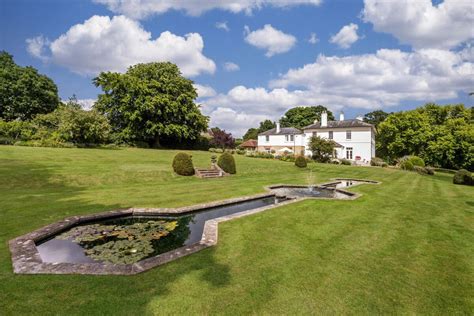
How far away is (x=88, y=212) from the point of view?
9.20 m

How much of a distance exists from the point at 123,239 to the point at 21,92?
45.6 metres

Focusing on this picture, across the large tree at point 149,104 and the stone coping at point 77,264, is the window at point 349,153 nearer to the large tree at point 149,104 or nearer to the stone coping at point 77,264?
the large tree at point 149,104

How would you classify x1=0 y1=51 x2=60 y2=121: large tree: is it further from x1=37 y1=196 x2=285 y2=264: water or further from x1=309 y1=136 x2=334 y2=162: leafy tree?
x1=309 y1=136 x2=334 y2=162: leafy tree

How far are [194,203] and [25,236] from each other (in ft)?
18.3

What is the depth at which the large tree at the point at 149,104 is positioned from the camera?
36531 mm

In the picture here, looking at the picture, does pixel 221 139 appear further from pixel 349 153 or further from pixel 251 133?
pixel 251 133

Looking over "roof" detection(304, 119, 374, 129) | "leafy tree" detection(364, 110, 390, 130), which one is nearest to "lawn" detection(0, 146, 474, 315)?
"roof" detection(304, 119, 374, 129)

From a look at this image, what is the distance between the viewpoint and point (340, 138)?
43.3 meters

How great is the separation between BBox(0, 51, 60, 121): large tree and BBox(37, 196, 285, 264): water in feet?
130

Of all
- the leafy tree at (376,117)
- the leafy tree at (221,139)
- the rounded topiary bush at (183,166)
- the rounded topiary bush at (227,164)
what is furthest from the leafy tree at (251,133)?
the rounded topiary bush at (183,166)

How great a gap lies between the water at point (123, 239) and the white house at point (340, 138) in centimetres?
3519

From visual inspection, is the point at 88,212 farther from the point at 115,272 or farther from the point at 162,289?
the point at 162,289

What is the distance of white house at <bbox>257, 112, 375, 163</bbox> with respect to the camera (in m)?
41.1

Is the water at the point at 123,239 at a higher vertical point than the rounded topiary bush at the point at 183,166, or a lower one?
lower
